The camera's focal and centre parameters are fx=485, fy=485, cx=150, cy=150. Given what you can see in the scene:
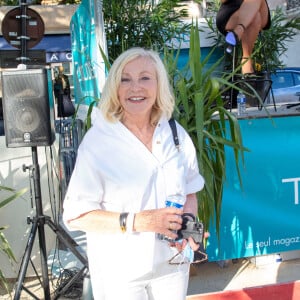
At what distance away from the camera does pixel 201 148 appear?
2.73 meters

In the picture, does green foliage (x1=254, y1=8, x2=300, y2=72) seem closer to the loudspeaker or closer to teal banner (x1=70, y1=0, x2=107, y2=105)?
teal banner (x1=70, y1=0, x2=107, y2=105)

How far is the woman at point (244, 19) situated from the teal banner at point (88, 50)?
121 centimetres

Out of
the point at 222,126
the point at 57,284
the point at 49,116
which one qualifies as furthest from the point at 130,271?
the point at 57,284

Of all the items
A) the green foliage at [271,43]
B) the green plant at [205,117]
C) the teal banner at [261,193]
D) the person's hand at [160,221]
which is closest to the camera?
the person's hand at [160,221]

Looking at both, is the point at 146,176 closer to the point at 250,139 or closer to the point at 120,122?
the point at 120,122

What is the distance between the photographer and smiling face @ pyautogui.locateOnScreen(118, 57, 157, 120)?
181cm

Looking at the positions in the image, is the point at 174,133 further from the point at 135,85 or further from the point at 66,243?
the point at 66,243

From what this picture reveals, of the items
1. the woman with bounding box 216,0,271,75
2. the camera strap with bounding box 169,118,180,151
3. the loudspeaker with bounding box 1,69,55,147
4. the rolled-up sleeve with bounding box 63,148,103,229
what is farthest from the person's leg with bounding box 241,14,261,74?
the rolled-up sleeve with bounding box 63,148,103,229

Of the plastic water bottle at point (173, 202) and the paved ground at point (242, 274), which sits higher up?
the plastic water bottle at point (173, 202)

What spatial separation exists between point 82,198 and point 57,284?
220 cm

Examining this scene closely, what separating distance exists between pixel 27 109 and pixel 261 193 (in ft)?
6.15

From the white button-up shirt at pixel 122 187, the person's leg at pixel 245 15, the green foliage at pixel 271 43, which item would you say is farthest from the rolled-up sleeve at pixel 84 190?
the green foliage at pixel 271 43

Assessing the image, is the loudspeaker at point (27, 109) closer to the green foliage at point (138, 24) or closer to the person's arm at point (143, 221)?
the person's arm at point (143, 221)

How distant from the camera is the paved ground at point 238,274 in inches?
149
